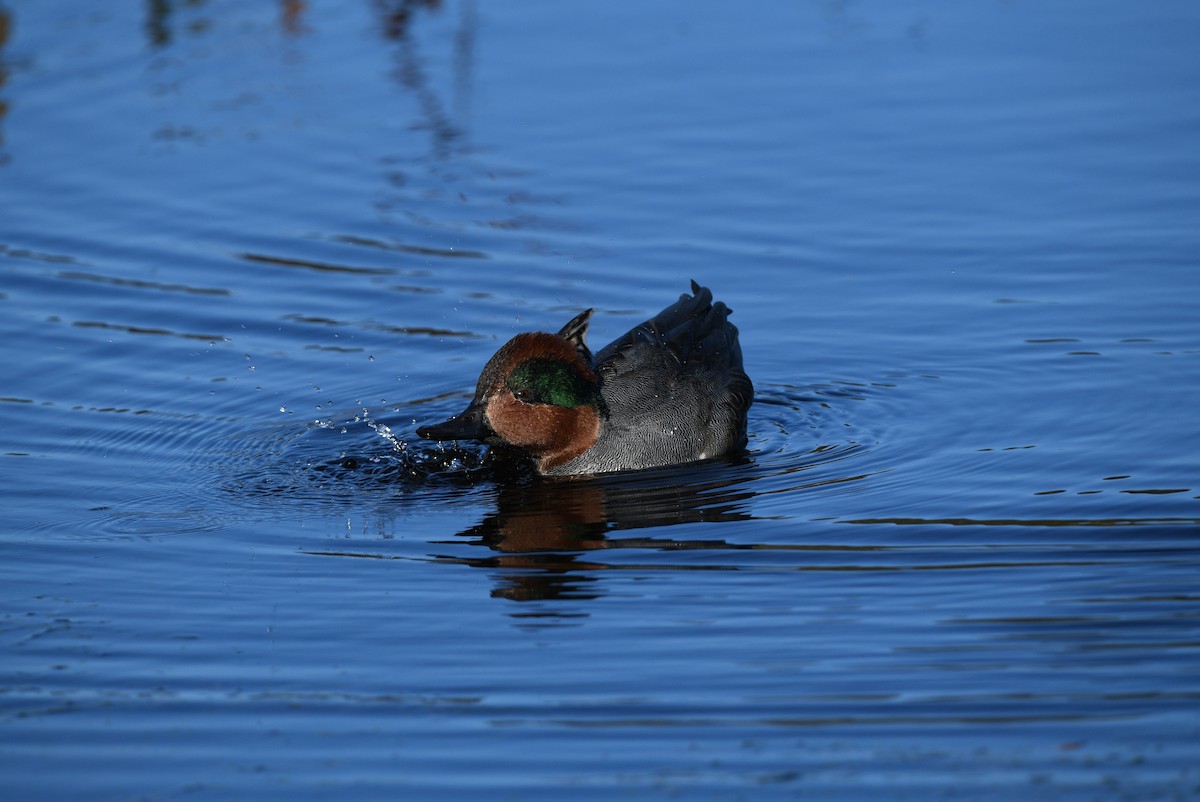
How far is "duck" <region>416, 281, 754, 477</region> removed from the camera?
26.9ft

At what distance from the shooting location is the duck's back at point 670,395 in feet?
27.1

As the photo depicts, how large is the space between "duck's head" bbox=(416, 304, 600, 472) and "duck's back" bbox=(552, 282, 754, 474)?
0.33ft

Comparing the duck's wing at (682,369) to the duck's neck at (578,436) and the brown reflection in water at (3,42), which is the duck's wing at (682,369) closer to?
the duck's neck at (578,436)

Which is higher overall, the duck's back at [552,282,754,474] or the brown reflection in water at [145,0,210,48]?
the brown reflection in water at [145,0,210,48]

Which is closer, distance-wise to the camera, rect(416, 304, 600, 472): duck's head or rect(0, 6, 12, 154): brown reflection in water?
rect(416, 304, 600, 472): duck's head

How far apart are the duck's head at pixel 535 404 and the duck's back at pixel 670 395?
0.10 meters

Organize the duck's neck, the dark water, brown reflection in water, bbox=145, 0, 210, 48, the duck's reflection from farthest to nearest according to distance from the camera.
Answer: brown reflection in water, bbox=145, 0, 210, 48 → the duck's neck → the duck's reflection → the dark water

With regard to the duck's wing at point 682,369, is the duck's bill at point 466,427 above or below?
below

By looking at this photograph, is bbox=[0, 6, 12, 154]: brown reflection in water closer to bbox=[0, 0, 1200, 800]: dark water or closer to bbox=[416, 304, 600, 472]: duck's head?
bbox=[0, 0, 1200, 800]: dark water

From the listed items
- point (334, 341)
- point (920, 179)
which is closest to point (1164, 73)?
point (920, 179)

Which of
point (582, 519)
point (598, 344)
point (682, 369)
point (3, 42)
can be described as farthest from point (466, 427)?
point (3, 42)

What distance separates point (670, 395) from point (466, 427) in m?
1.08

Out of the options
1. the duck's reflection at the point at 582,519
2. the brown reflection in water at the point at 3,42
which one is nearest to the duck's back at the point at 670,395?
the duck's reflection at the point at 582,519

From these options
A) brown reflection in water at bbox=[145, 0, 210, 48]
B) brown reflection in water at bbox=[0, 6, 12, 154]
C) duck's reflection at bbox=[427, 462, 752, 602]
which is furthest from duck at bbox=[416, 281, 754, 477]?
brown reflection in water at bbox=[145, 0, 210, 48]
